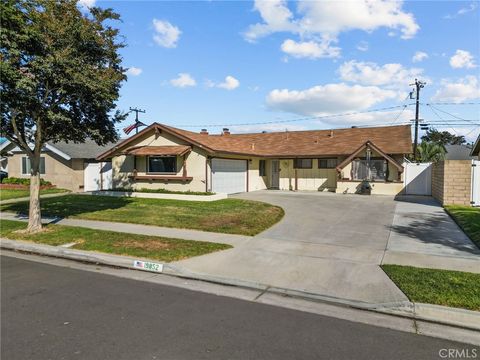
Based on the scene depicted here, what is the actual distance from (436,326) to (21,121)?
40.3 feet

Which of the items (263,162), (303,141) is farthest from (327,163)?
(263,162)

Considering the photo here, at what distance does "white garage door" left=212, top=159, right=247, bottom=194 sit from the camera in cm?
2086

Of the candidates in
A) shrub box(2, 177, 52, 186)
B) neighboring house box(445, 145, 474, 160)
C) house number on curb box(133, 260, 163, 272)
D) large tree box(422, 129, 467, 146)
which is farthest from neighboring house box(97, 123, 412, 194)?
large tree box(422, 129, 467, 146)

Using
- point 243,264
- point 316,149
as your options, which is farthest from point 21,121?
point 316,149

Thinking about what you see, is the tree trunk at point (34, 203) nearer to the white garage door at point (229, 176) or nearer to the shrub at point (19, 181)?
the white garage door at point (229, 176)

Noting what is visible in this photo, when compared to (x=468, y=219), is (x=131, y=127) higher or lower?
higher

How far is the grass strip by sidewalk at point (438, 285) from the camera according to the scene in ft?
17.6

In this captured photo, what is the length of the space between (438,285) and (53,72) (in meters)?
10.7

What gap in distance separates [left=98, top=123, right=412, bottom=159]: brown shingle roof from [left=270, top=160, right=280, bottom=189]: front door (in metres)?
1.03

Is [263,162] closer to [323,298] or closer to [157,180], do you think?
[157,180]

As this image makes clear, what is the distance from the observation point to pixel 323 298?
5820mm

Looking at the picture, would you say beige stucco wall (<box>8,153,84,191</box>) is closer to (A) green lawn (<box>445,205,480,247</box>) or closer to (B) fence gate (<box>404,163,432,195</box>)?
(B) fence gate (<box>404,163,432,195</box>)

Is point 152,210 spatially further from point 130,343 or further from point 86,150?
point 86,150

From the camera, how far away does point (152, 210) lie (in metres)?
15.0
